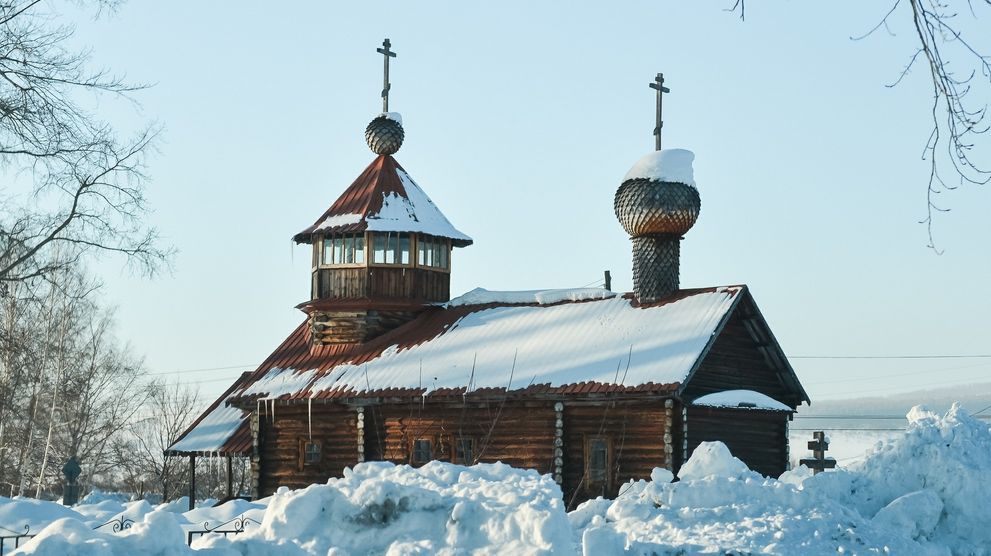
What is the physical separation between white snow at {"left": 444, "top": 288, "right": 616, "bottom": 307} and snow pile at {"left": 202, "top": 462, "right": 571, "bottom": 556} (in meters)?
15.1

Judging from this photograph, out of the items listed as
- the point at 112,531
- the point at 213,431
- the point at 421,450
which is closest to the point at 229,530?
the point at 112,531

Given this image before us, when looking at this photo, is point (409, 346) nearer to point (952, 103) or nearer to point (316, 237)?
point (316, 237)

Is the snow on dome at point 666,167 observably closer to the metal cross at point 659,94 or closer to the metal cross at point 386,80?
the metal cross at point 659,94

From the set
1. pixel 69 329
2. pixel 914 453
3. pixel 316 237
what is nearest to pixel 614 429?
pixel 914 453

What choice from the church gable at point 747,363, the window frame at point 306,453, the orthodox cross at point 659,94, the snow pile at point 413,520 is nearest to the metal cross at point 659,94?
the orthodox cross at point 659,94

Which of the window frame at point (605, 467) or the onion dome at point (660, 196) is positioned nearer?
the window frame at point (605, 467)

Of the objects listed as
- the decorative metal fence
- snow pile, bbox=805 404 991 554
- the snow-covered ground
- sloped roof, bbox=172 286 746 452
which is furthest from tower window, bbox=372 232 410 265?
snow pile, bbox=805 404 991 554

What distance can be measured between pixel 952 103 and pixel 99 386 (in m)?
36.1

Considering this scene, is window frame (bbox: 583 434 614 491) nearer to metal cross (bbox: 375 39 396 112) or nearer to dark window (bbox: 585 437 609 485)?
dark window (bbox: 585 437 609 485)

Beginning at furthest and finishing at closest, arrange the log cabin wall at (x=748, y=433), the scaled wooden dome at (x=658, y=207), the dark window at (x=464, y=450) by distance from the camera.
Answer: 1. the scaled wooden dome at (x=658, y=207)
2. the dark window at (x=464, y=450)
3. the log cabin wall at (x=748, y=433)

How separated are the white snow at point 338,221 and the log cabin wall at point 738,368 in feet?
28.1

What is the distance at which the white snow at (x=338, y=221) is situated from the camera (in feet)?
91.2

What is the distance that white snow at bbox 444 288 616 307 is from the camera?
86.9ft

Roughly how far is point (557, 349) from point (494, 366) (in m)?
1.20
